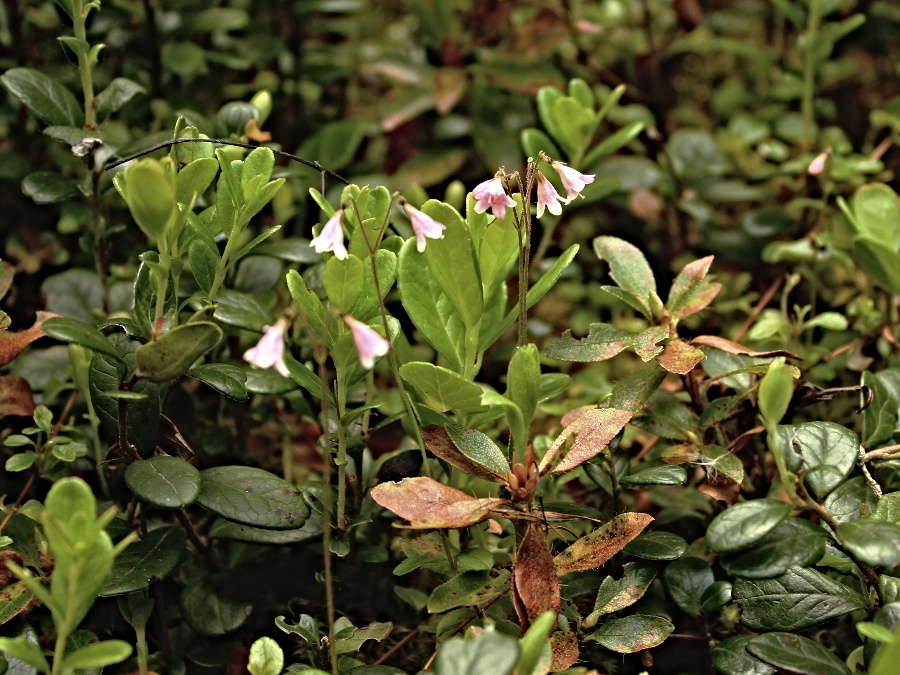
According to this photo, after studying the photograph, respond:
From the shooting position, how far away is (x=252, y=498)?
100cm

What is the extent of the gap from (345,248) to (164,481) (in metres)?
0.33

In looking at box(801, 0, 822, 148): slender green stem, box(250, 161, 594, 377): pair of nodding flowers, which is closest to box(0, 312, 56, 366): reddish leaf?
box(250, 161, 594, 377): pair of nodding flowers

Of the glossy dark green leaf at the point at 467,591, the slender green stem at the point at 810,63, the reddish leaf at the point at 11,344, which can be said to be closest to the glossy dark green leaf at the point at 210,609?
the glossy dark green leaf at the point at 467,591

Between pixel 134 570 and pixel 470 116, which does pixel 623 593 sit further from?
pixel 470 116

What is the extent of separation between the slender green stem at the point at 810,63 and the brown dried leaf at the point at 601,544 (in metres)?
1.19

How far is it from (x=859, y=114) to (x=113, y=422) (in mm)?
1966

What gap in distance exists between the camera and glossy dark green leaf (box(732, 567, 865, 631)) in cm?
95

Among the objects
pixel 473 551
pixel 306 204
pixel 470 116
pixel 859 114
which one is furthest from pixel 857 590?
pixel 859 114

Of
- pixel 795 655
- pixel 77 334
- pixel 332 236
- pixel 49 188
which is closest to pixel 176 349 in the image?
pixel 77 334

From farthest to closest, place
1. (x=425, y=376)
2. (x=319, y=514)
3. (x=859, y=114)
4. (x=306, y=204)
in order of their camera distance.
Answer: (x=859, y=114)
(x=306, y=204)
(x=319, y=514)
(x=425, y=376)

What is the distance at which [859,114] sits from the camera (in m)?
2.18

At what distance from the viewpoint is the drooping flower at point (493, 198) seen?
0.99m

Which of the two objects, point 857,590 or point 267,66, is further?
point 267,66

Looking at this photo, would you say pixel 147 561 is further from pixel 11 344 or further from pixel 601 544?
pixel 601 544
